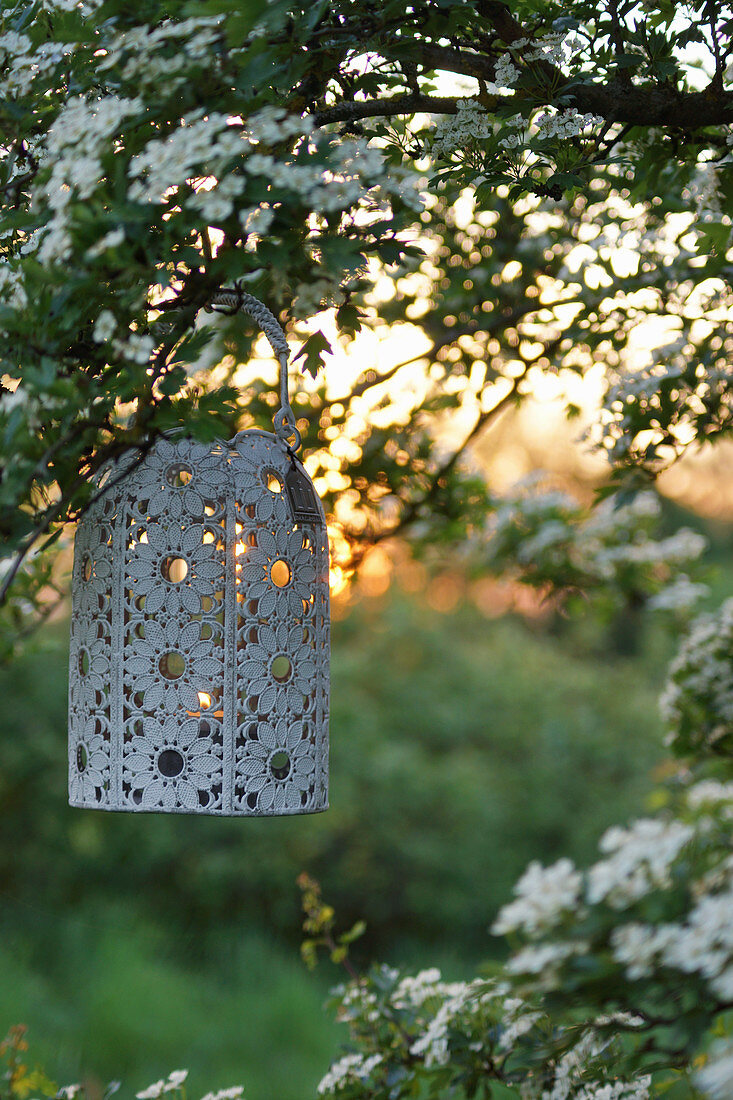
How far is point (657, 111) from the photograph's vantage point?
1.54m

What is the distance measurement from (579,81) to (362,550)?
5.41ft

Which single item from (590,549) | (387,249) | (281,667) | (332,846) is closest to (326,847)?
(332,846)

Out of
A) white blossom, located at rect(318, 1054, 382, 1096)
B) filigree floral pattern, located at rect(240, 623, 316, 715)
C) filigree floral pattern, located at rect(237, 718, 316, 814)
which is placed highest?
filigree floral pattern, located at rect(240, 623, 316, 715)

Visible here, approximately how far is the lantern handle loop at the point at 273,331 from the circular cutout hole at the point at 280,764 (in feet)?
1.65

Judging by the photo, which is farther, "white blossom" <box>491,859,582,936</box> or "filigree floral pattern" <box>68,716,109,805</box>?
"filigree floral pattern" <box>68,716,109,805</box>

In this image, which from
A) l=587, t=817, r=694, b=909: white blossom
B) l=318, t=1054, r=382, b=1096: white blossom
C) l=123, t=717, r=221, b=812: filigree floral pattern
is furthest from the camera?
l=318, t=1054, r=382, b=1096: white blossom

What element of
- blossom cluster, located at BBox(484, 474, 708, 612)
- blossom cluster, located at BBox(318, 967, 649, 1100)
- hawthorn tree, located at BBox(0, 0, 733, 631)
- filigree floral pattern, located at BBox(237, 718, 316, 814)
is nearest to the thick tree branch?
hawthorn tree, located at BBox(0, 0, 733, 631)

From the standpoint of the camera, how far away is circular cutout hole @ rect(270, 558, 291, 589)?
1.55 meters

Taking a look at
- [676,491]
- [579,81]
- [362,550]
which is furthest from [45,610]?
[676,491]

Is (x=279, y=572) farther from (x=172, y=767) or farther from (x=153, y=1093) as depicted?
(x=153, y=1093)

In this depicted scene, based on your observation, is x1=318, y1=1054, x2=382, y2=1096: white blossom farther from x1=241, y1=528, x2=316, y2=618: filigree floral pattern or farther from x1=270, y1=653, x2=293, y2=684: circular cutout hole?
x1=241, y1=528, x2=316, y2=618: filigree floral pattern

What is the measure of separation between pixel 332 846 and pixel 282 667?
5304mm

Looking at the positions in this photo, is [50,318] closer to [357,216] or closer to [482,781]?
[357,216]

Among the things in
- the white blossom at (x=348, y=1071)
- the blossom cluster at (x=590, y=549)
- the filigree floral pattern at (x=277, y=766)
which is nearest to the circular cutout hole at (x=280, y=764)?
the filigree floral pattern at (x=277, y=766)
